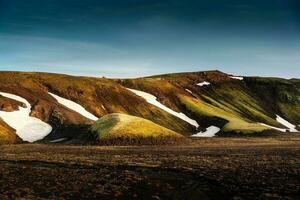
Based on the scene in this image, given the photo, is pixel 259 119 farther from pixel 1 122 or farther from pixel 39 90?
pixel 1 122

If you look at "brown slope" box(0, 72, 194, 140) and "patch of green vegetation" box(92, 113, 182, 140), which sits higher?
"brown slope" box(0, 72, 194, 140)

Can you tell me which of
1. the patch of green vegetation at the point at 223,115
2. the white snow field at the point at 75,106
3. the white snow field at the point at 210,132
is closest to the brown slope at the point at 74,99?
the white snow field at the point at 75,106

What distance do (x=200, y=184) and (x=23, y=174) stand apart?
16.5 m

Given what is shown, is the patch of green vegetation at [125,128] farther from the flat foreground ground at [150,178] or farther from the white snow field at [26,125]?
the flat foreground ground at [150,178]

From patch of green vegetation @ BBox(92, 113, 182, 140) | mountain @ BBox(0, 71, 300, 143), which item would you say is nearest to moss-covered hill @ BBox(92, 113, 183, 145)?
patch of green vegetation @ BBox(92, 113, 182, 140)

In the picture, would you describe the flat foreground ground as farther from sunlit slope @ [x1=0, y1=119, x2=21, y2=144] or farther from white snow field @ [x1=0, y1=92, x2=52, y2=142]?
white snow field @ [x1=0, y1=92, x2=52, y2=142]

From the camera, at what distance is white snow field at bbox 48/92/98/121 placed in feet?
405

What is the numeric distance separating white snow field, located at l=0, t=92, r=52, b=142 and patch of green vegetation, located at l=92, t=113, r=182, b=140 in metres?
13.3

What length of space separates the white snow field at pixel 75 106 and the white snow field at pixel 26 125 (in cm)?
1483

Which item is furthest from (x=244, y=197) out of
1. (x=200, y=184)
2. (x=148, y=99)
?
(x=148, y=99)

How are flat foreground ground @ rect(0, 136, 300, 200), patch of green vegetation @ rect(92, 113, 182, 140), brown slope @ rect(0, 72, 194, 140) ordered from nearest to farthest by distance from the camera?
flat foreground ground @ rect(0, 136, 300, 200), patch of green vegetation @ rect(92, 113, 182, 140), brown slope @ rect(0, 72, 194, 140)

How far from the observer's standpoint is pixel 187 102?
562 ft

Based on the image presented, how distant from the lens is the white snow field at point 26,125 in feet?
332

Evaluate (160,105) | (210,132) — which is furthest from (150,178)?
(160,105)
